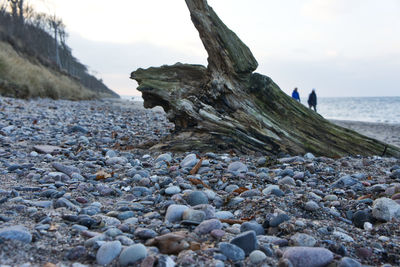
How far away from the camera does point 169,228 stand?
2195mm

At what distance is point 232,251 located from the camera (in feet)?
5.82

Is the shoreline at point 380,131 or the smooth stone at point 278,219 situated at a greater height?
the shoreline at point 380,131

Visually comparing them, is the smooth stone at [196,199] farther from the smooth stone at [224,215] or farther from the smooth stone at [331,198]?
the smooth stone at [331,198]

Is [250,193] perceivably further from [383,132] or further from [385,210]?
[383,132]

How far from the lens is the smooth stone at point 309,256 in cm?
172

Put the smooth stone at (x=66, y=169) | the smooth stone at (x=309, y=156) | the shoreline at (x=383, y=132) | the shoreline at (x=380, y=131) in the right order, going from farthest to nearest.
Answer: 1. the shoreline at (x=380, y=131)
2. the shoreline at (x=383, y=132)
3. the smooth stone at (x=309, y=156)
4. the smooth stone at (x=66, y=169)

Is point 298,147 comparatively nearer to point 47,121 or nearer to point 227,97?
point 227,97

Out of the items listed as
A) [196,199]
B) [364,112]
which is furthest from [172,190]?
[364,112]

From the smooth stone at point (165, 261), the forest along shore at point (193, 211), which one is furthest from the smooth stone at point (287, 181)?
the smooth stone at point (165, 261)

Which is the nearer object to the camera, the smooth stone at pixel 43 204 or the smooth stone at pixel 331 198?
the smooth stone at pixel 43 204

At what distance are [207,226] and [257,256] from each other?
1.40 feet

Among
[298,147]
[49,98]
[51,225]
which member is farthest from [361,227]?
[49,98]

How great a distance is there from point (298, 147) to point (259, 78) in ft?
4.33

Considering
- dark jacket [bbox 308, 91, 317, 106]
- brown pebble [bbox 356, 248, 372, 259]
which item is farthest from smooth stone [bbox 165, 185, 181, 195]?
dark jacket [bbox 308, 91, 317, 106]
